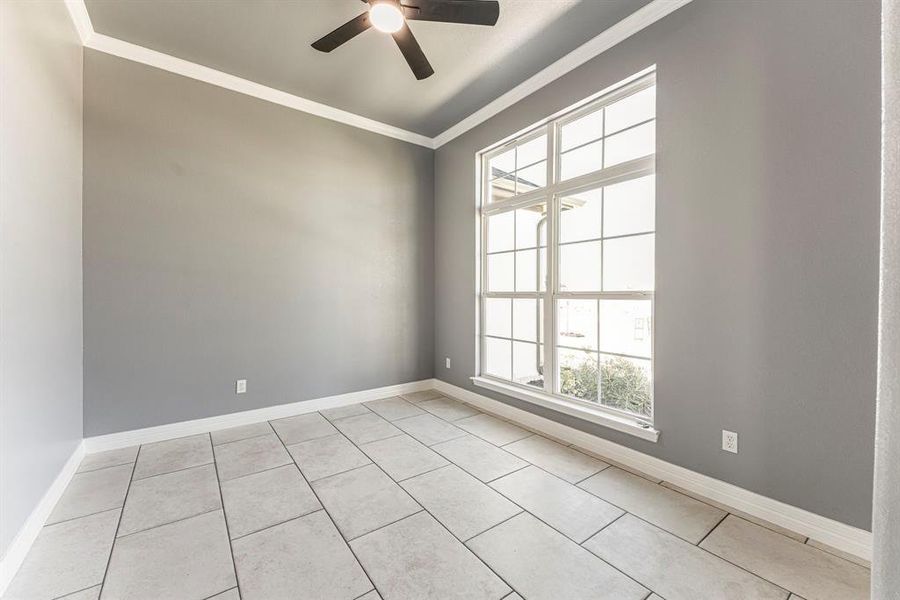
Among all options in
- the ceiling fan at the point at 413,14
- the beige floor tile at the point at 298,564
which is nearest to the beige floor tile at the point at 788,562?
the beige floor tile at the point at 298,564

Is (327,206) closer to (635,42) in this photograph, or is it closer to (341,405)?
(341,405)

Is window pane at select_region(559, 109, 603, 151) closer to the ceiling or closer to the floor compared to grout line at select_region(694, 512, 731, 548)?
closer to the ceiling

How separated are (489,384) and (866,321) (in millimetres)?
2525

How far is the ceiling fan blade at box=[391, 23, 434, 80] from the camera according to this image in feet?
7.13

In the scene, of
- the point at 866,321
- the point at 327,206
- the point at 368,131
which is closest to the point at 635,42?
the point at 866,321

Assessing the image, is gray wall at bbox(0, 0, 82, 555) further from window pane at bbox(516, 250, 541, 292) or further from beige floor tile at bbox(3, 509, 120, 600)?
window pane at bbox(516, 250, 541, 292)

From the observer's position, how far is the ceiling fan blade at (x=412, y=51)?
2.17 meters

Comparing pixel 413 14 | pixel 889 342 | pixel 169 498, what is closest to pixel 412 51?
pixel 413 14

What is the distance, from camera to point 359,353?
382cm

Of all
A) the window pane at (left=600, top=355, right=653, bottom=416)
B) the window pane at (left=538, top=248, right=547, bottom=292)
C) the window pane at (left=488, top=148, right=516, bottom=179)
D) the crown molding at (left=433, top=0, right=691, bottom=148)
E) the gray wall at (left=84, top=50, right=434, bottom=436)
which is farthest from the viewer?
the window pane at (left=488, top=148, right=516, bottom=179)

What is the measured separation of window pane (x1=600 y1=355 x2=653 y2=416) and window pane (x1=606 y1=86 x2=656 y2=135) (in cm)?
167

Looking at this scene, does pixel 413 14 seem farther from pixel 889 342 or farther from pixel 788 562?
pixel 788 562

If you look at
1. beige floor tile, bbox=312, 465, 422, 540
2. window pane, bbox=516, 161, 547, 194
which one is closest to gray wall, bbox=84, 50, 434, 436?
window pane, bbox=516, 161, 547, 194

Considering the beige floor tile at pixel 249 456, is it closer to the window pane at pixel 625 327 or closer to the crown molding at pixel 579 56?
the window pane at pixel 625 327
